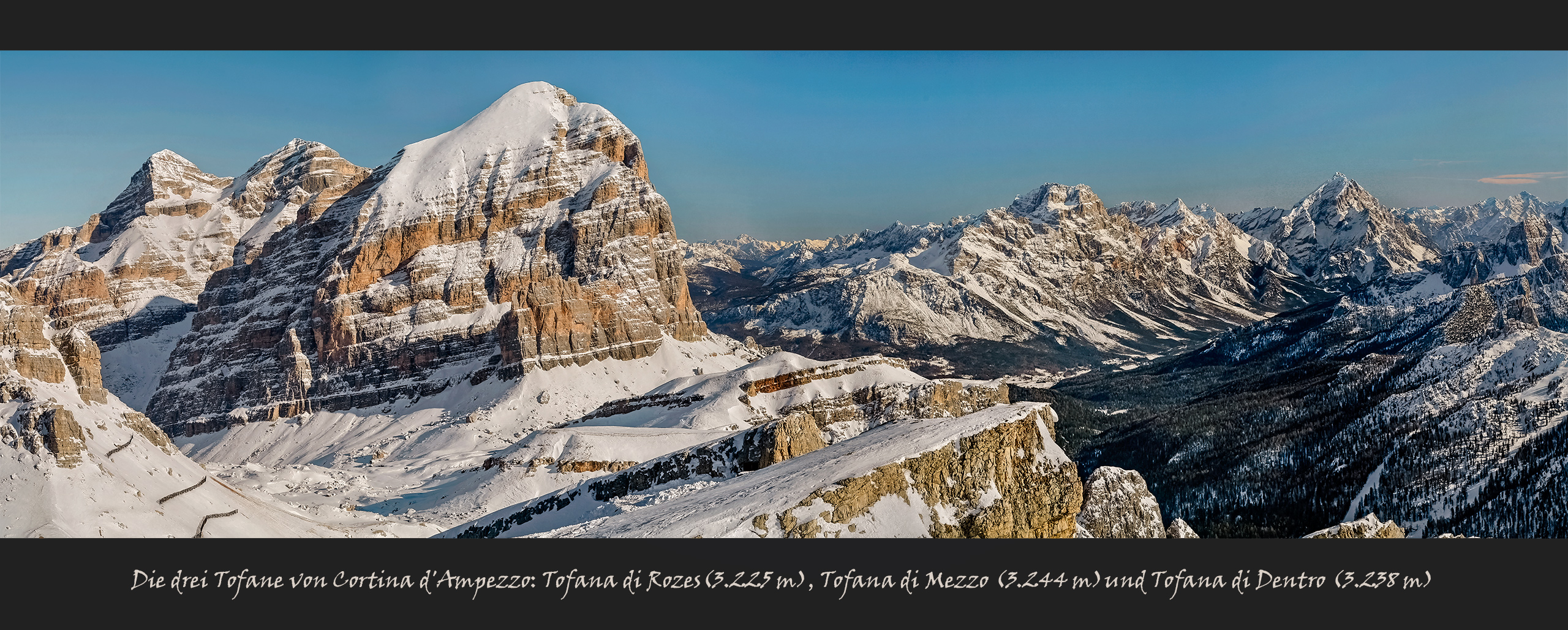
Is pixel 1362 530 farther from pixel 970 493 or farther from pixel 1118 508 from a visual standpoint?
pixel 970 493

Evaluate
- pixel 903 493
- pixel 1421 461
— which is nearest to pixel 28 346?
pixel 903 493

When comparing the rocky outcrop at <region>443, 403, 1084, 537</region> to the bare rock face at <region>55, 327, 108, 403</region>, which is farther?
the bare rock face at <region>55, 327, 108, 403</region>

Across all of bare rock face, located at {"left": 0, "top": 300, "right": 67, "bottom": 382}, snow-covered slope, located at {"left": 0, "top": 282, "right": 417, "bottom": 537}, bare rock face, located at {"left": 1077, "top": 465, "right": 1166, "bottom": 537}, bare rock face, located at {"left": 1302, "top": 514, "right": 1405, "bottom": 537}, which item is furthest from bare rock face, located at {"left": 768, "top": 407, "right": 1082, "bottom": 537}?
bare rock face, located at {"left": 0, "top": 300, "right": 67, "bottom": 382}

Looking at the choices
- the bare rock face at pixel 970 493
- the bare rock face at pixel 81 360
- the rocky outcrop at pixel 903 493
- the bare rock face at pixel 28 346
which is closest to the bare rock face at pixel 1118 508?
the rocky outcrop at pixel 903 493

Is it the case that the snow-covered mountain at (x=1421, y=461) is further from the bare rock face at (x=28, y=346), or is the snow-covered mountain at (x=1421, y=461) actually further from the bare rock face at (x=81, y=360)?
the bare rock face at (x=28, y=346)

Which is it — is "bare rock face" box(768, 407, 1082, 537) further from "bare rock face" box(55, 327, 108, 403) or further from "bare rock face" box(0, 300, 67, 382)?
"bare rock face" box(55, 327, 108, 403)
